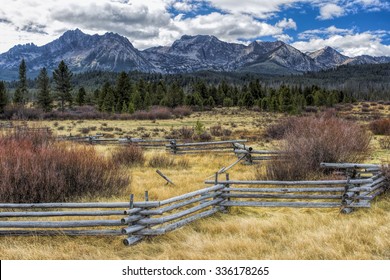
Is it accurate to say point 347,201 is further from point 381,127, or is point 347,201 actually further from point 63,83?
point 63,83

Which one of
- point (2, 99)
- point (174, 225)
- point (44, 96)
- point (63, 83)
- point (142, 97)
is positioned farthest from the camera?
point (142, 97)

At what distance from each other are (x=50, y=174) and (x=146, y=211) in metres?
3.80

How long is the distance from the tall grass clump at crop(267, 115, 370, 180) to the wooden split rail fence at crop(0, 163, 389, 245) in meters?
1.58

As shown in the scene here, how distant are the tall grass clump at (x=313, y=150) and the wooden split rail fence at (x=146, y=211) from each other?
1.58 m

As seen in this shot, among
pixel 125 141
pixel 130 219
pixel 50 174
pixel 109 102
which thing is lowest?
pixel 130 219

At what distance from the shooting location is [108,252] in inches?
251

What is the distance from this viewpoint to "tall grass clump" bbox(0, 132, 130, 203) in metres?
9.44

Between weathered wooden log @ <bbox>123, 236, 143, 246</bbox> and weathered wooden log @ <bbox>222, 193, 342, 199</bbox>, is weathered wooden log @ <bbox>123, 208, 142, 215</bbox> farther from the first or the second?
weathered wooden log @ <bbox>222, 193, 342, 199</bbox>

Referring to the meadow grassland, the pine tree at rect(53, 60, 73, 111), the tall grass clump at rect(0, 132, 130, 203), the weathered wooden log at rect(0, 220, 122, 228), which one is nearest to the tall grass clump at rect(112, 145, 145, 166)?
the tall grass clump at rect(0, 132, 130, 203)

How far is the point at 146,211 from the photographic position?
280 inches

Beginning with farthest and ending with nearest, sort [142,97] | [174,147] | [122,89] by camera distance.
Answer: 1. [142,97]
2. [122,89]
3. [174,147]

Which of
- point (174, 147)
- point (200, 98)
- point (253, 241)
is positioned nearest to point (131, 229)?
point (253, 241)

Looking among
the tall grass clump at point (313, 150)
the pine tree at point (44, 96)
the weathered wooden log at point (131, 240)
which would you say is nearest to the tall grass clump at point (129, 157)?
the tall grass clump at point (313, 150)

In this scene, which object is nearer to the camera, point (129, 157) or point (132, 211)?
point (132, 211)
